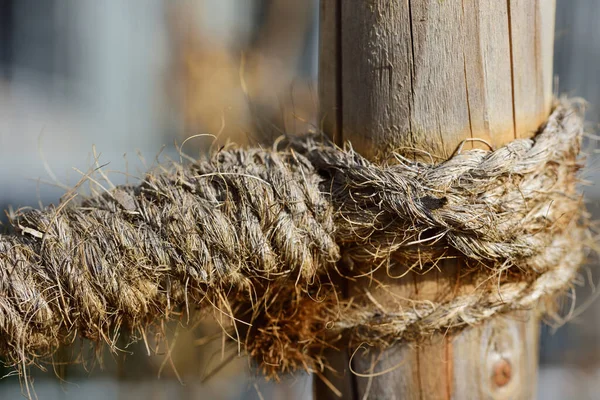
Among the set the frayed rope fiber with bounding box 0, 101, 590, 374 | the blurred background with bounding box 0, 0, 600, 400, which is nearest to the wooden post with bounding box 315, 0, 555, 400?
the frayed rope fiber with bounding box 0, 101, 590, 374

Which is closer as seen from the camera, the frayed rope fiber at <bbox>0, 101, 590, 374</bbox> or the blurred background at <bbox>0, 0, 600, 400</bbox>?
the frayed rope fiber at <bbox>0, 101, 590, 374</bbox>

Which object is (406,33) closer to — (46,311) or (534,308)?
(534,308)

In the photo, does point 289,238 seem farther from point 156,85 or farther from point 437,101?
point 156,85

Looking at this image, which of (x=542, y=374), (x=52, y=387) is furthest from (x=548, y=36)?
(x=542, y=374)

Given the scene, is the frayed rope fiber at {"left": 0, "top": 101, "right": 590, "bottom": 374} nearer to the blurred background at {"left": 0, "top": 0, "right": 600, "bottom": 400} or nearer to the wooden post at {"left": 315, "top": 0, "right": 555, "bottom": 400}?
the wooden post at {"left": 315, "top": 0, "right": 555, "bottom": 400}
